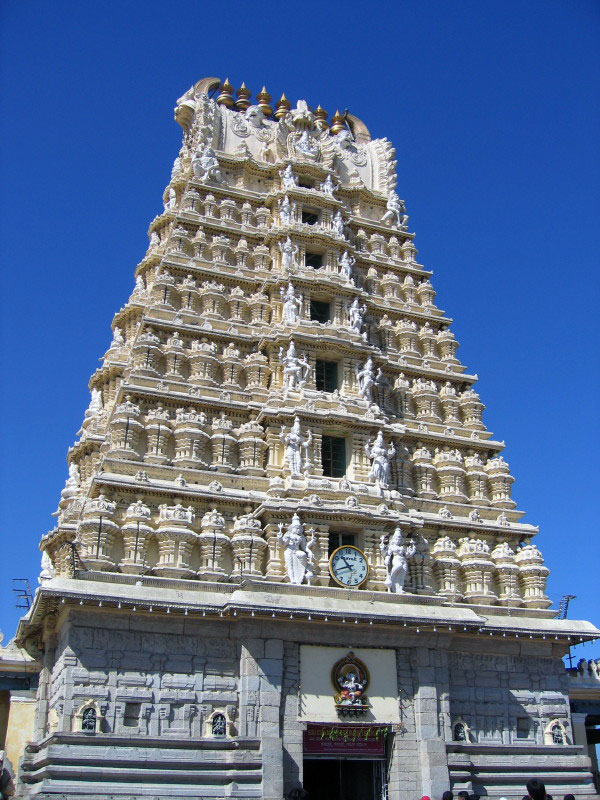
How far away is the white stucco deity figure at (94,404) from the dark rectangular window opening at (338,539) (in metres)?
13.5

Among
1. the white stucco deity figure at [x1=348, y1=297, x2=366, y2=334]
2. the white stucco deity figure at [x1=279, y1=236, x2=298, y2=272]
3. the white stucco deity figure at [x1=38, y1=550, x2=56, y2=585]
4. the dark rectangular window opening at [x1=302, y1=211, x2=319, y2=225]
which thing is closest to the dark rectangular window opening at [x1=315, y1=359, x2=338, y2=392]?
the white stucco deity figure at [x1=348, y1=297, x2=366, y2=334]

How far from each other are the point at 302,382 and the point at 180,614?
35.1 ft

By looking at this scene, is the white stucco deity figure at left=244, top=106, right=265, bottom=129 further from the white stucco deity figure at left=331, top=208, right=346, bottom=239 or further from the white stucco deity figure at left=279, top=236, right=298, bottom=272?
the white stucco deity figure at left=279, top=236, right=298, bottom=272

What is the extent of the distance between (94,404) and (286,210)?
1250cm

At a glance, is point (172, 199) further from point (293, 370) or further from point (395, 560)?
point (395, 560)

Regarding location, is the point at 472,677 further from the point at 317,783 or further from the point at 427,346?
the point at 427,346

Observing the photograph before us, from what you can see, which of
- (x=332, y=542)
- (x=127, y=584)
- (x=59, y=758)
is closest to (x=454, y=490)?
(x=332, y=542)

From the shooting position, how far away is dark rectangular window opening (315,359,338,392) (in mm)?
33781

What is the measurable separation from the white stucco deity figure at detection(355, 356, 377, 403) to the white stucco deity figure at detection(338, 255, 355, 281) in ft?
15.9

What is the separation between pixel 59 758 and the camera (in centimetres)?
2234

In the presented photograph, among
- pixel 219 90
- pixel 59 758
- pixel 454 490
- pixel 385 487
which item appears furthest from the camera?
pixel 219 90

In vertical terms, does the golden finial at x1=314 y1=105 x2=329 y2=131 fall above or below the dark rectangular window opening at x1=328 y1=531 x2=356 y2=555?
above

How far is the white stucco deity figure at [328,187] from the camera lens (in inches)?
1555

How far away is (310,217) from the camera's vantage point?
129 ft
